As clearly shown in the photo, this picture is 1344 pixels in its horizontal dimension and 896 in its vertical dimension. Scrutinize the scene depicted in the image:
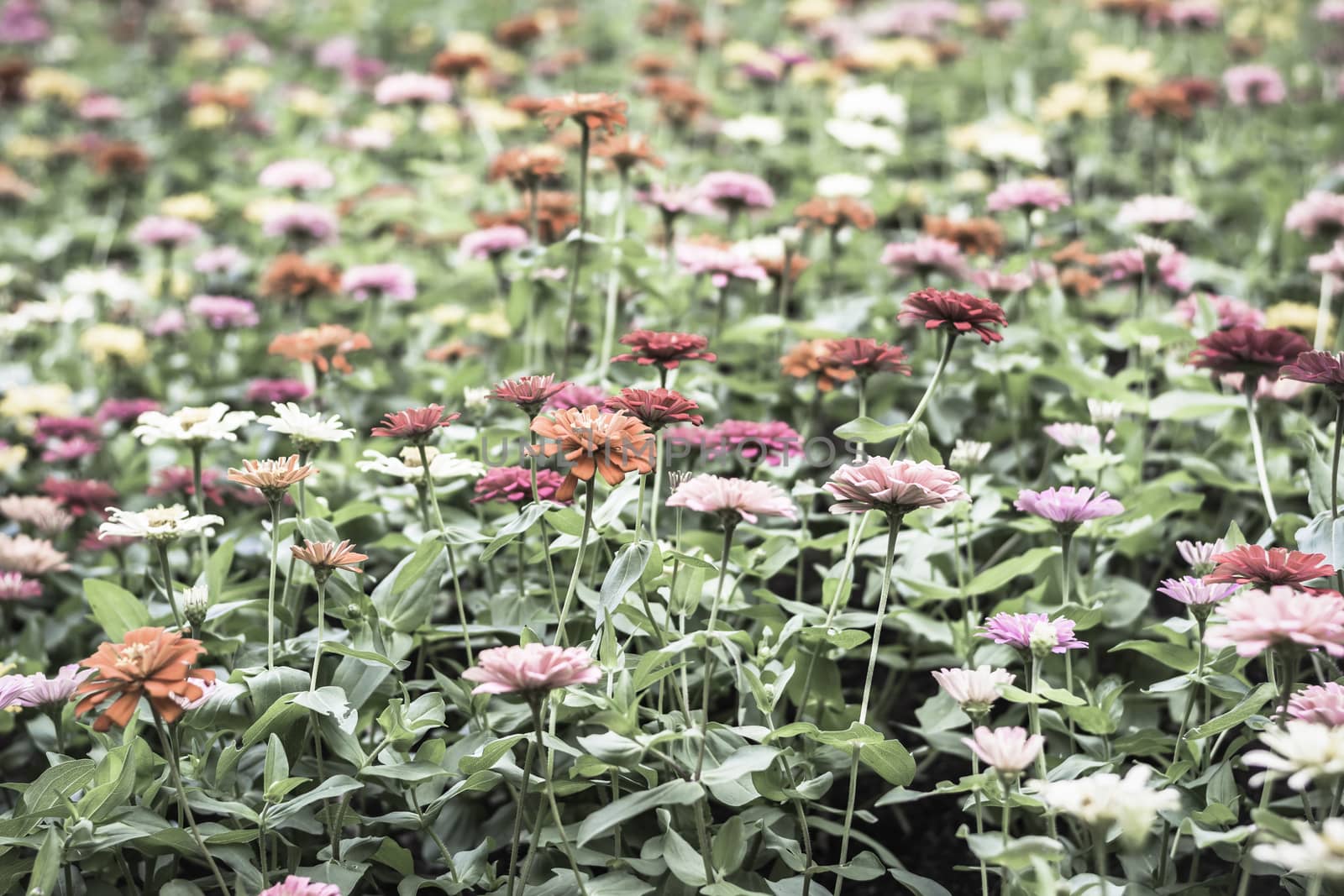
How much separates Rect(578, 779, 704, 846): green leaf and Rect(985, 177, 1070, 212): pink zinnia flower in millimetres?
1601

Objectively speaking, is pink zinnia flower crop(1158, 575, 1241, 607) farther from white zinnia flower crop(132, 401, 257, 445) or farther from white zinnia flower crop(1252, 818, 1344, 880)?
white zinnia flower crop(132, 401, 257, 445)

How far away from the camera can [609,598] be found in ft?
4.84

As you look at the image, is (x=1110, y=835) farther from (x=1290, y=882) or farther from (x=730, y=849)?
(x=730, y=849)

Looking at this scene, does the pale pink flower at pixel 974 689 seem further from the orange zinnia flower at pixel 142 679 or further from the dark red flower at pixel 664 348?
the orange zinnia flower at pixel 142 679

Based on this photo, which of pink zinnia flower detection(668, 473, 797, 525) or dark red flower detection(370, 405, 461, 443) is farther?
dark red flower detection(370, 405, 461, 443)

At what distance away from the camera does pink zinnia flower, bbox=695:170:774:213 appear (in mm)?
2514

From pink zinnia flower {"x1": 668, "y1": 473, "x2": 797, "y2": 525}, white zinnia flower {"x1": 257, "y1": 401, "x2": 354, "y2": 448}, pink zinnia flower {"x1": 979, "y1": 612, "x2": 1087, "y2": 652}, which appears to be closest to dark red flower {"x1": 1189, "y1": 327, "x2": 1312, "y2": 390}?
pink zinnia flower {"x1": 979, "y1": 612, "x2": 1087, "y2": 652}

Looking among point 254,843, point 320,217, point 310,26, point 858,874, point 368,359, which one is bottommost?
point 254,843

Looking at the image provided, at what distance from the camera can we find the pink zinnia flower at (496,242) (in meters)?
2.55

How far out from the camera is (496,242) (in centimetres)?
254

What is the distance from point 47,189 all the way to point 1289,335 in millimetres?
4244

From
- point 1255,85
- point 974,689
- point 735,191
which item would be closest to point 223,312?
point 735,191

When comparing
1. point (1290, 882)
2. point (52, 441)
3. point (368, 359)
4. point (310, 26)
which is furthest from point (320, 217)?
point (310, 26)

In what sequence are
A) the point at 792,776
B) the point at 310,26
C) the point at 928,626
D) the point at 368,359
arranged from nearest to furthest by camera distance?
the point at 792,776
the point at 928,626
the point at 368,359
the point at 310,26
